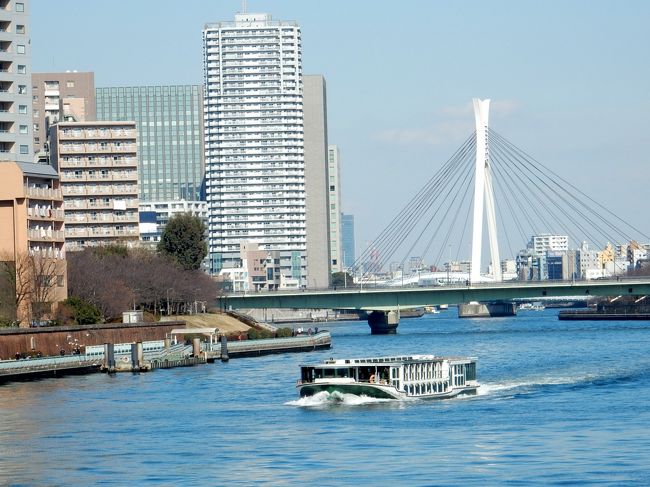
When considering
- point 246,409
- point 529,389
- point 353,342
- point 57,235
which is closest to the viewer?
point 246,409

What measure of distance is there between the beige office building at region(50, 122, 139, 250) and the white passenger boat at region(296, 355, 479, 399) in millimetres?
74748

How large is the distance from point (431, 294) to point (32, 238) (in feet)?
113

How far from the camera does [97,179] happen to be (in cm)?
12825

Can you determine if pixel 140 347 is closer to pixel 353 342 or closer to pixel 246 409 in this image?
pixel 246 409

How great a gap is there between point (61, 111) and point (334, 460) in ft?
356

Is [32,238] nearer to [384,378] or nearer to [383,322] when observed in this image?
[384,378]

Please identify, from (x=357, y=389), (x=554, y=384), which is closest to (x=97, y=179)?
(x=554, y=384)

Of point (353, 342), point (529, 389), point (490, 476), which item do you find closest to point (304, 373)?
point (529, 389)

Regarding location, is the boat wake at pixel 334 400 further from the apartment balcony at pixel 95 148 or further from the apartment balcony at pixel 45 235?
the apartment balcony at pixel 95 148

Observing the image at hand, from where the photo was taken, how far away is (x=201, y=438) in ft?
140

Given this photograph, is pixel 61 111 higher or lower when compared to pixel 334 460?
higher

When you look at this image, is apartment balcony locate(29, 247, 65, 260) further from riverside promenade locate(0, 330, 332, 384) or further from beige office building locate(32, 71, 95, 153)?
beige office building locate(32, 71, 95, 153)

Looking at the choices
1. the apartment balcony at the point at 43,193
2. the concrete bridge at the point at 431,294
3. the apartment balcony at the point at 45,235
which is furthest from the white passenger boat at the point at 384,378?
the concrete bridge at the point at 431,294

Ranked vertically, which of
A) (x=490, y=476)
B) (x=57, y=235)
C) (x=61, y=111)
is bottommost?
(x=490, y=476)
